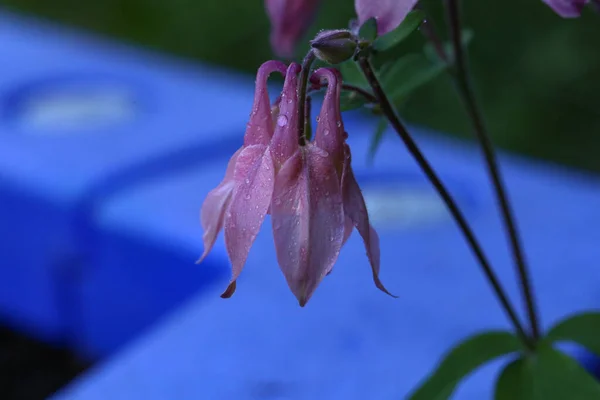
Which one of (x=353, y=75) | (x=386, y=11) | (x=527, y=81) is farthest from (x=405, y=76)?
(x=527, y=81)

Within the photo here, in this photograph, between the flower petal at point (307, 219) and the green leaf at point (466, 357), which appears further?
the green leaf at point (466, 357)

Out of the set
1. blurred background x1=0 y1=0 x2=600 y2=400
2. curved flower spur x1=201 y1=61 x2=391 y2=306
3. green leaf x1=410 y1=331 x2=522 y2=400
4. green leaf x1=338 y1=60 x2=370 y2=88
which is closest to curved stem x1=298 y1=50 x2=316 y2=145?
curved flower spur x1=201 y1=61 x2=391 y2=306

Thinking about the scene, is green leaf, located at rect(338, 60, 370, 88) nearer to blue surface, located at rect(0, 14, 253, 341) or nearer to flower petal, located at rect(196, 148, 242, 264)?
flower petal, located at rect(196, 148, 242, 264)

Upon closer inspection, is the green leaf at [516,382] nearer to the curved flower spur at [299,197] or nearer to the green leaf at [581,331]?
the green leaf at [581,331]

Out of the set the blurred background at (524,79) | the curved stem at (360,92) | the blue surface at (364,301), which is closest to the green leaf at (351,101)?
the curved stem at (360,92)

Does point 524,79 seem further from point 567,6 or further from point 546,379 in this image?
point 567,6
